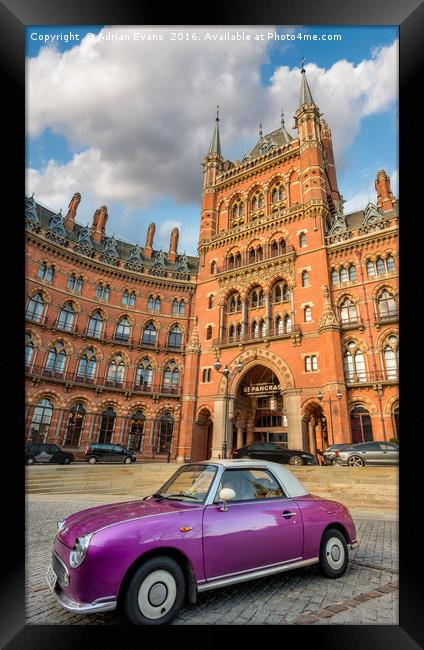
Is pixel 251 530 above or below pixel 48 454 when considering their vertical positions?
below

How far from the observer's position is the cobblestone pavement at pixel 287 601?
3.12m

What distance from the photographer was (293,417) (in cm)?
1923

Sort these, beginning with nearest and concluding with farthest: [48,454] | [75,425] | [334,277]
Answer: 1. [48,454]
2. [75,425]
3. [334,277]

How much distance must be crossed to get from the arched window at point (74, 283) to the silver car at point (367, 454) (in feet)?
58.8

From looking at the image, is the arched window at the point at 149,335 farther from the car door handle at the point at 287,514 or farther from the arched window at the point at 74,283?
the car door handle at the point at 287,514

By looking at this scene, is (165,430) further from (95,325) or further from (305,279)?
(305,279)

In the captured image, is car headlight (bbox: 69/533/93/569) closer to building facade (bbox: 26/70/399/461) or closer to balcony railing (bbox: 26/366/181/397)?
building facade (bbox: 26/70/399/461)

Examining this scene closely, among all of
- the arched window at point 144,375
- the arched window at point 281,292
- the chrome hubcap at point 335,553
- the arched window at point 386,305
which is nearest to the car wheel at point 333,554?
the chrome hubcap at point 335,553

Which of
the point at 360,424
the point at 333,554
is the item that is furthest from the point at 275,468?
the point at 360,424

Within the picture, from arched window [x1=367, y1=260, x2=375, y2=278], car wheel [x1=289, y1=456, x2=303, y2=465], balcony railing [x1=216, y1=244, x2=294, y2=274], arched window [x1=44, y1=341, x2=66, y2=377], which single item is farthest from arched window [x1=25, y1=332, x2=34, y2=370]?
arched window [x1=367, y1=260, x2=375, y2=278]

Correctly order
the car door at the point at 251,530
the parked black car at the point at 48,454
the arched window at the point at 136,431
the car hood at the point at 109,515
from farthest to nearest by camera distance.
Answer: the arched window at the point at 136,431 → the parked black car at the point at 48,454 → the car door at the point at 251,530 → the car hood at the point at 109,515

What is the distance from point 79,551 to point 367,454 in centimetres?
1408

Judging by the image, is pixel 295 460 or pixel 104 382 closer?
pixel 295 460

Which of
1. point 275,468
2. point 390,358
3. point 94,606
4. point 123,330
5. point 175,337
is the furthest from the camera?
point 175,337
